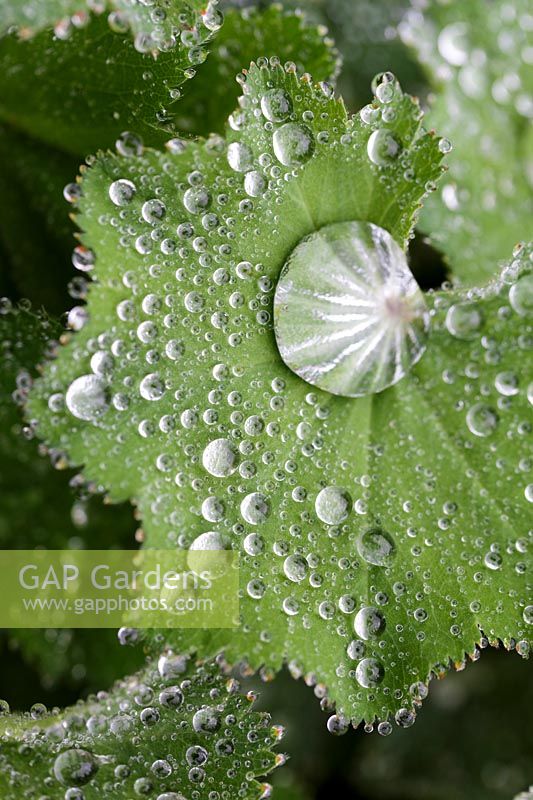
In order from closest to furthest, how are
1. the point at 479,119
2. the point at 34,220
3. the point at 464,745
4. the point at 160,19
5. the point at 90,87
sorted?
1. the point at 160,19
2. the point at 90,87
3. the point at 34,220
4. the point at 479,119
5. the point at 464,745

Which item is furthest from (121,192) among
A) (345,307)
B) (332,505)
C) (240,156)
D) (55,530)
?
(55,530)

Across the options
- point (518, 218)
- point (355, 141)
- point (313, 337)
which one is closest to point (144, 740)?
point (313, 337)

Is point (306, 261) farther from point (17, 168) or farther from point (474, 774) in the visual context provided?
point (474, 774)

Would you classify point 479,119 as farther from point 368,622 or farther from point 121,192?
point 368,622

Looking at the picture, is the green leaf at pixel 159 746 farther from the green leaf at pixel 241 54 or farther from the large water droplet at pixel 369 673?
the green leaf at pixel 241 54

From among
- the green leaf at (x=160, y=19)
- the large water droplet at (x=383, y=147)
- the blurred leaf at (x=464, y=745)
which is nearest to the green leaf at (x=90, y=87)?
the green leaf at (x=160, y=19)
